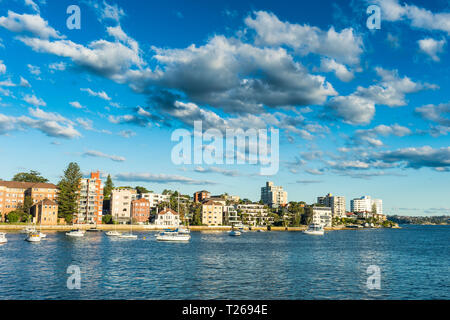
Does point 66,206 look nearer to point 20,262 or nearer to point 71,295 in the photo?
point 20,262

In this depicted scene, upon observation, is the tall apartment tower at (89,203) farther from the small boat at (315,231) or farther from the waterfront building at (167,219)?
the small boat at (315,231)

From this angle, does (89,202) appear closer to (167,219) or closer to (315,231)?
(167,219)

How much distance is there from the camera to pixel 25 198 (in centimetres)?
16275

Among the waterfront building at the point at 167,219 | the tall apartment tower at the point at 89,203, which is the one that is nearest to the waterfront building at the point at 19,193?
the tall apartment tower at the point at 89,203

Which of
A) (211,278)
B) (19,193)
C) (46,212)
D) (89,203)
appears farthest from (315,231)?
(211,278)

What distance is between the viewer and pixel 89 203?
177 metres

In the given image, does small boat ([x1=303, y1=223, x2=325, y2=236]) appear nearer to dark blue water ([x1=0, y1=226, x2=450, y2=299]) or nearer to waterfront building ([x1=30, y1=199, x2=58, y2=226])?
dark blue water ([x1=0, y1=226, x2=450, y2=299])

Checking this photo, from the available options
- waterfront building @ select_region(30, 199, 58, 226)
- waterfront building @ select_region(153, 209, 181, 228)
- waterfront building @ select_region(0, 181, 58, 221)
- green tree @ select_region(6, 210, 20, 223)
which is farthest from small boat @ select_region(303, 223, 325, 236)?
green tree @ select_region(6, 210, 20, 223)

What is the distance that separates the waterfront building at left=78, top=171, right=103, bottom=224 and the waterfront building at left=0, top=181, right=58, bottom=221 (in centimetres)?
1260

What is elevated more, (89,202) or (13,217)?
(89,202)

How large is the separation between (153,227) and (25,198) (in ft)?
197

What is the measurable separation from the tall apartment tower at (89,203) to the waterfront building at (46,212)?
1540cm

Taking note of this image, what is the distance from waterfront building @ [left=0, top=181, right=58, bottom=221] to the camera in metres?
161

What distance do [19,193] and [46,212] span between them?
2376 centimetres
